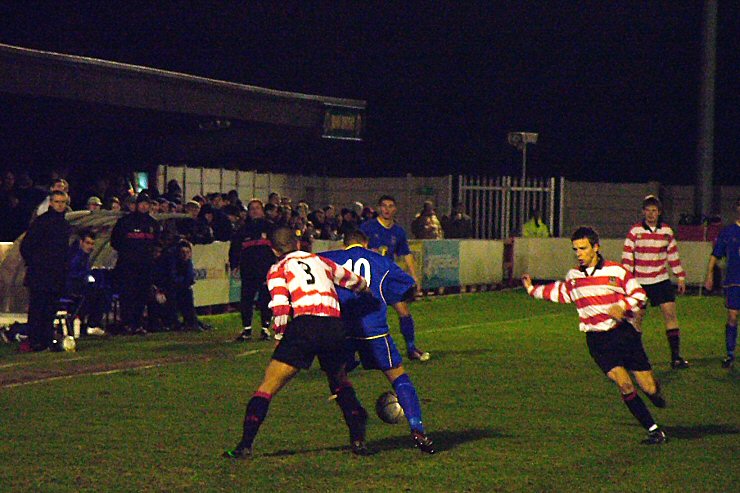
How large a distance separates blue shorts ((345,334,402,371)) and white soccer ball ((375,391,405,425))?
70 cm

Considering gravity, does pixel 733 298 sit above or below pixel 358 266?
below

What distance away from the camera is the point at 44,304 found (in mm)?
16688

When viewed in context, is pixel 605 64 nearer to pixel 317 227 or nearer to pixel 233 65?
pixel 233 65

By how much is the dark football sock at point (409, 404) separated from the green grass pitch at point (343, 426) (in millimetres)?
224

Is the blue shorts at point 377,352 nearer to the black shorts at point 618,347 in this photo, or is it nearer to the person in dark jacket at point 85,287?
the black shorts at point 618,347

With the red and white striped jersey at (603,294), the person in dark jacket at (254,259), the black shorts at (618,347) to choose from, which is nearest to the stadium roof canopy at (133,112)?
the person in dark jacket at (254,259)

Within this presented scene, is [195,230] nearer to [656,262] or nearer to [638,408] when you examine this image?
[656,262]

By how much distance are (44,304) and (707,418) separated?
27.6ft

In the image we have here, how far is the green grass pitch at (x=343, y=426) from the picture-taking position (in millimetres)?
8992

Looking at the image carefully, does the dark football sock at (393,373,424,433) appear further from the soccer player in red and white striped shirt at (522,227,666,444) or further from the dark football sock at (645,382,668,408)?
the dark football sock at (645,382,668,408)

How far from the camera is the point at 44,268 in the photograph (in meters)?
16.6

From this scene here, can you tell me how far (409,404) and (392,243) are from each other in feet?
21.9

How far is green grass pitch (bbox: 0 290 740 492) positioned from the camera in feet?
29.5

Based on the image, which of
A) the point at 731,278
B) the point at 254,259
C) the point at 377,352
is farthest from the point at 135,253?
the point at 377,352
